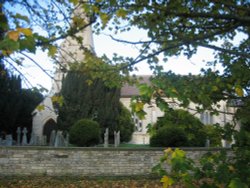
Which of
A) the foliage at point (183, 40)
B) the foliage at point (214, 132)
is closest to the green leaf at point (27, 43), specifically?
the foliage at point (183, 40)

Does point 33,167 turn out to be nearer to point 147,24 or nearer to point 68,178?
point 68,178

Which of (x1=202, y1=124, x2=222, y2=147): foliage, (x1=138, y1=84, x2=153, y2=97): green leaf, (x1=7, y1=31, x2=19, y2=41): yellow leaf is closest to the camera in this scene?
(x1=7, y1=31, x2=19, y2=41): yellow leaf

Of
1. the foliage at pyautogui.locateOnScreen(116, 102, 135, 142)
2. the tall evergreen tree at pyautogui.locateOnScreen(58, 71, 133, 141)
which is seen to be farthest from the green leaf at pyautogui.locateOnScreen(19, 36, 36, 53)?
the foliage at pyautogui.locateOnScreen(116, 102, 135, 142)

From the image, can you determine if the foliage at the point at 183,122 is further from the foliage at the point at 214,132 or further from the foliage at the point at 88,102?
the foliage at the point at 88,102

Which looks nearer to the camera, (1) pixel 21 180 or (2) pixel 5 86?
(1) pixel 21 180

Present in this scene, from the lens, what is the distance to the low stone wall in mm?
13117

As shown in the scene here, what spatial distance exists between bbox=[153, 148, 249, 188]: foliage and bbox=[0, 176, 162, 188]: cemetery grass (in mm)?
7154

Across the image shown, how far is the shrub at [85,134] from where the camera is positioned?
22078 mm

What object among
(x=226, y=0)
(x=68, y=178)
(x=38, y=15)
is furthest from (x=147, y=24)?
(x=68, y=178)

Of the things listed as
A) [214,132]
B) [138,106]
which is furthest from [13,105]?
[138,106]

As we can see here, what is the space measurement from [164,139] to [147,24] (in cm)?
1465

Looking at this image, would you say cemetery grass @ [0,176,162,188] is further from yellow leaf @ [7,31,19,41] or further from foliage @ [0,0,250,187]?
yellow leaf @ [7,31,19,41]

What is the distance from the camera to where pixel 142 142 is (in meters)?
36.3

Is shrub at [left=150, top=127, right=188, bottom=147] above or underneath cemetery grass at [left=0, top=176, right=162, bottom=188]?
above
